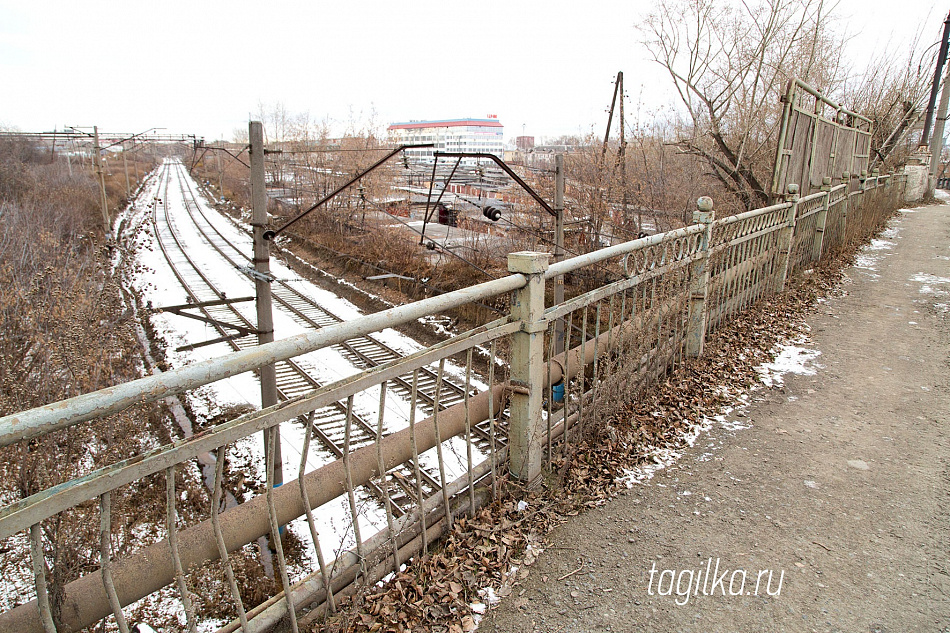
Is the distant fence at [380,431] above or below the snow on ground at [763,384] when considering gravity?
above

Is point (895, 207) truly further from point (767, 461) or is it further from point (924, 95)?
point (767, 461)

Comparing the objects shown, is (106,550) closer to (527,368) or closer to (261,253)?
(527,368)

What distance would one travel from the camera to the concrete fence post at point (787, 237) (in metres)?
7.56

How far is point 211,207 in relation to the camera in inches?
1780

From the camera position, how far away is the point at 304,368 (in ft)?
43.0

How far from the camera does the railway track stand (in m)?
8.51

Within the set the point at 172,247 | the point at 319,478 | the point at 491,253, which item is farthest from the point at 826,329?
the point at 172,247

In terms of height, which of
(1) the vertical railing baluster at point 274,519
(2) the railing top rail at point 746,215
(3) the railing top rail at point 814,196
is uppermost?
(3) the railing top rail at point 814,196

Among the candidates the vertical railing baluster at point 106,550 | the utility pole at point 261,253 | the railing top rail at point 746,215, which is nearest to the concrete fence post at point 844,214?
the railing top rail at point 746,215

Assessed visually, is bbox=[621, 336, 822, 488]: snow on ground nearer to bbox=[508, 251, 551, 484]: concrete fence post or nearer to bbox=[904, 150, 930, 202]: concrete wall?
bbox=[508, 251, 551, 484]: concrete fence post

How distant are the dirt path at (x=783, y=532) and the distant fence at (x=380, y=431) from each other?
0.63m

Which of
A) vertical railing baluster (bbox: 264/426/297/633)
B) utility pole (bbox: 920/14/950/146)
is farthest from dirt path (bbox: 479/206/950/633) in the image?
utility pole (bbox: 920/14/950/146)

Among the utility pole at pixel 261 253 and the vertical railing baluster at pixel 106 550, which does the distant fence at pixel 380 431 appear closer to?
the vertical railing baluster at pixel 106 550

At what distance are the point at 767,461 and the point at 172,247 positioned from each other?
3033 centimetres
